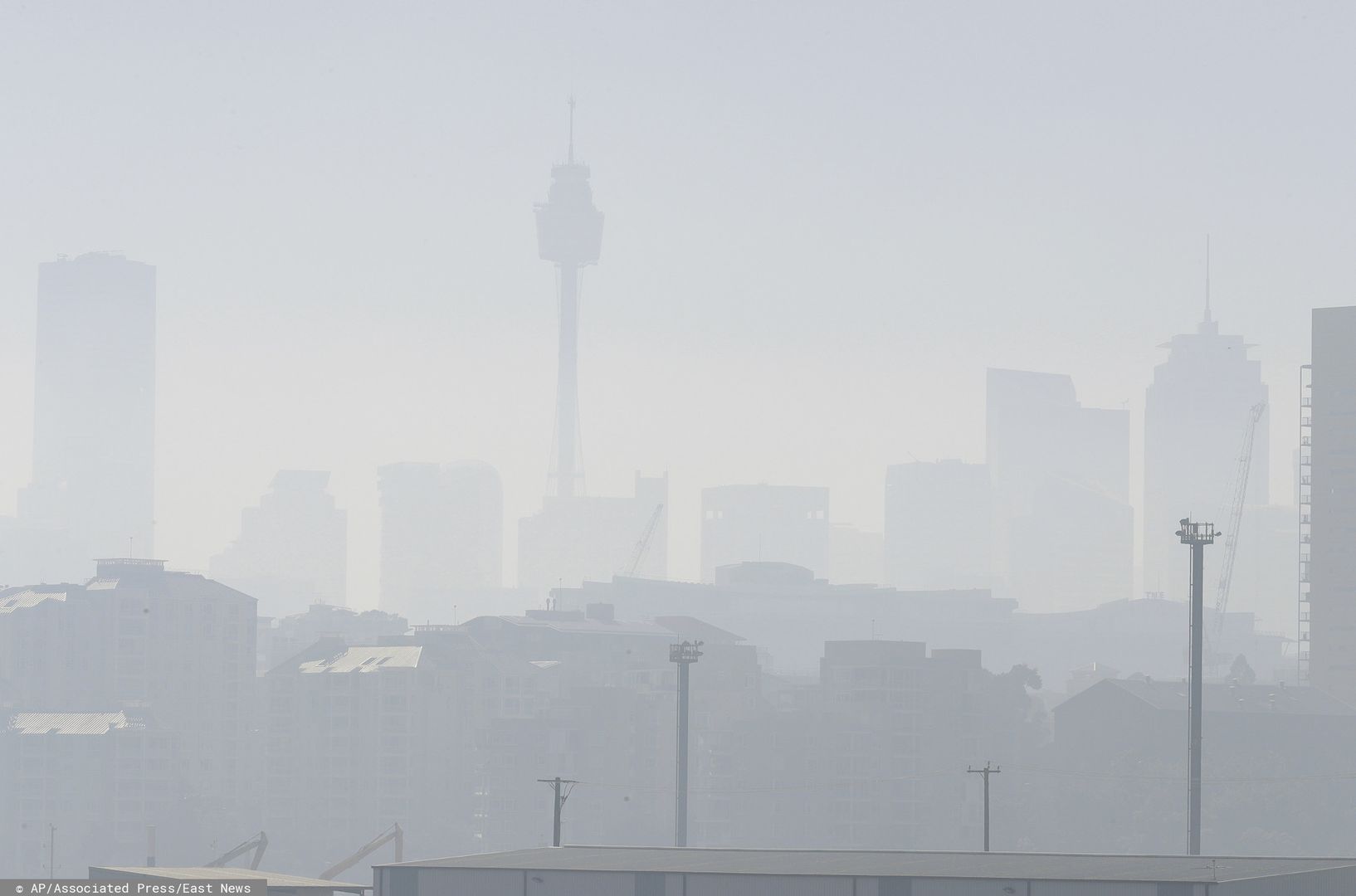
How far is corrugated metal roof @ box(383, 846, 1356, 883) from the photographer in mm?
→ 65062

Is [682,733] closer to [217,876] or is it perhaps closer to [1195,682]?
[1195,682]

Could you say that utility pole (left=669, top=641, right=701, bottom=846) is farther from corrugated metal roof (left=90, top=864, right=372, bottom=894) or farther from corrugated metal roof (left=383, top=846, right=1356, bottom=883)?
corrugated metal roof (left=383, top=846, right=1356, bottom=883)

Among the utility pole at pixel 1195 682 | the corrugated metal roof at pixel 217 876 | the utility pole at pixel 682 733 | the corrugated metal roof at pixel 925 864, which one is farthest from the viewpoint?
the utility pole at pixel 682 733

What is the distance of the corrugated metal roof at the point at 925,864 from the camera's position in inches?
2562

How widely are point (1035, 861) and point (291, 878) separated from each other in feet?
128

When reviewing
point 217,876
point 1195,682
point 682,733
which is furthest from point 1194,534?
point 217,876

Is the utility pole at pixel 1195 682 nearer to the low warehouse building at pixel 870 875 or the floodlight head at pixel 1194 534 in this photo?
the floodlight head at pixel 1194 534

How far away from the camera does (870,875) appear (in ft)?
216

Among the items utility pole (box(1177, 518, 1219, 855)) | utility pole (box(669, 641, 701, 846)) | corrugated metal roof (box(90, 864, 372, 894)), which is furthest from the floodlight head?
corrugated metal roof (box(90, 864, 372, 894))

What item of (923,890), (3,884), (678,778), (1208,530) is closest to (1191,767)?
(1208,530)

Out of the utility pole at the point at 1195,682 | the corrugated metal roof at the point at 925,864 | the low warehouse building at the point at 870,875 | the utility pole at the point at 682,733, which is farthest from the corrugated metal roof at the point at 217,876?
the utility pole at the point at 1195,682

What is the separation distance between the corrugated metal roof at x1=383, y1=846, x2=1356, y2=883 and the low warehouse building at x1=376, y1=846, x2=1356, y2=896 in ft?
0.23

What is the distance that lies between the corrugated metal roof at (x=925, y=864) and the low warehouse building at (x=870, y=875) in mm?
69

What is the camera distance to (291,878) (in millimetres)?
92812
